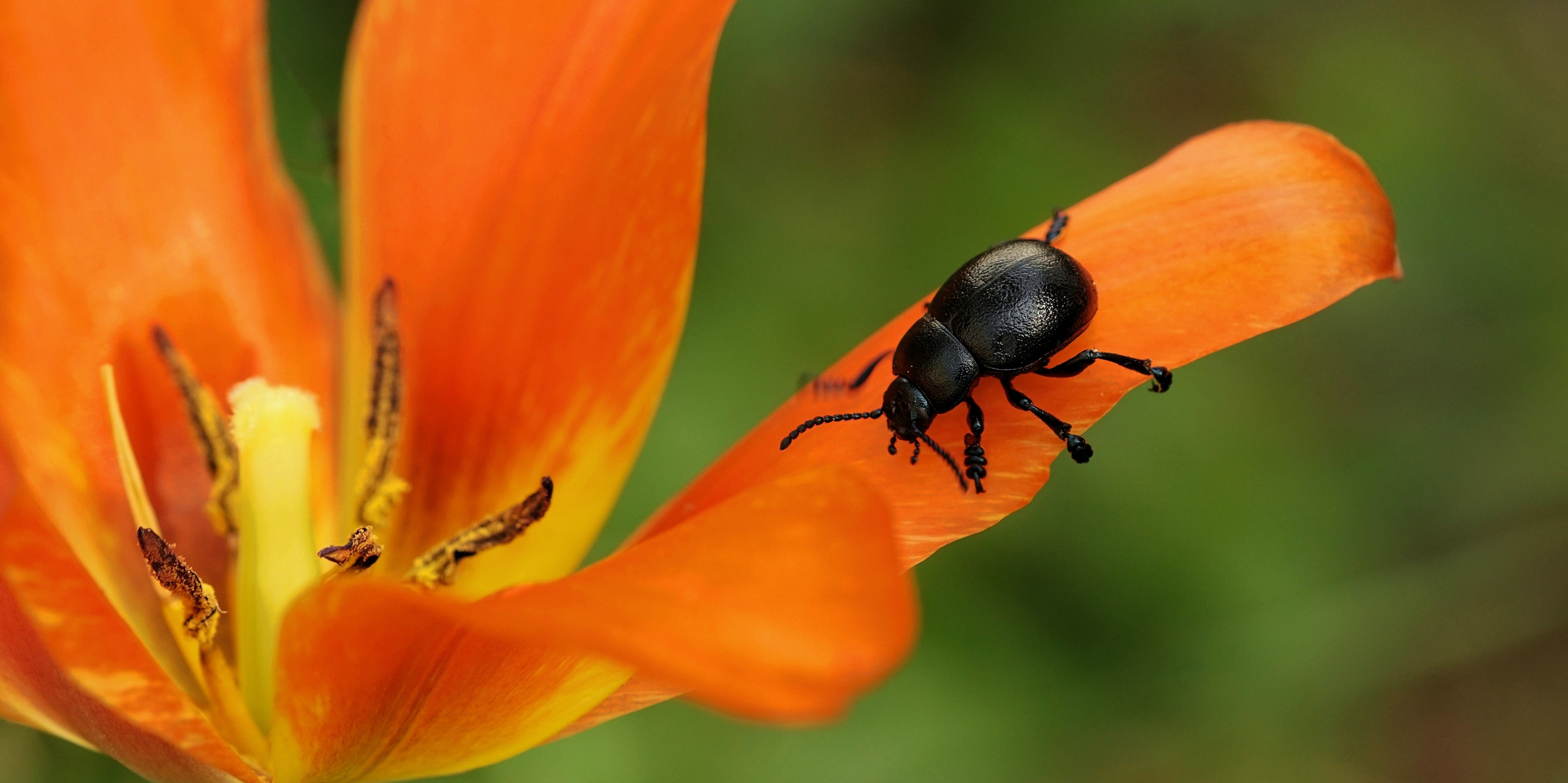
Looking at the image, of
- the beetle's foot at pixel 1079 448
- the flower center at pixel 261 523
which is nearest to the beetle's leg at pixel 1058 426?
the beetle's foot at pixel 1079 448

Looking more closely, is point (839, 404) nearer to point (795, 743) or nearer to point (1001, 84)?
point (795, 743)

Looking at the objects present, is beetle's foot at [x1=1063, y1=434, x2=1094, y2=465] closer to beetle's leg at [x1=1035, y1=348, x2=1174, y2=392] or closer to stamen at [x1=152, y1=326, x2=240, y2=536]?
beetle's leg at [x1=1035, y1=348, x2=1174, y2=392]

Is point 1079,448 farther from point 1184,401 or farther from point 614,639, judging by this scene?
point 1184,401

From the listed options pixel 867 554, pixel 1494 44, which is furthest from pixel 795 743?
pixel 1494 44

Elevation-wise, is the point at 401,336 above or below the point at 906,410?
above

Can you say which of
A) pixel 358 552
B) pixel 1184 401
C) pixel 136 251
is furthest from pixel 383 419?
pixel 1184 401

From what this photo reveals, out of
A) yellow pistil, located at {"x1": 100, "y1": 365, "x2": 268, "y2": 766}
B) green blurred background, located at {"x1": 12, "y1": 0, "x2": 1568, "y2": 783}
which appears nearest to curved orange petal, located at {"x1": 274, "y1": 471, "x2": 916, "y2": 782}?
yellow pistil, located at {"x1": 100, "y1": 365, "x2": 268, "y2": 766}
